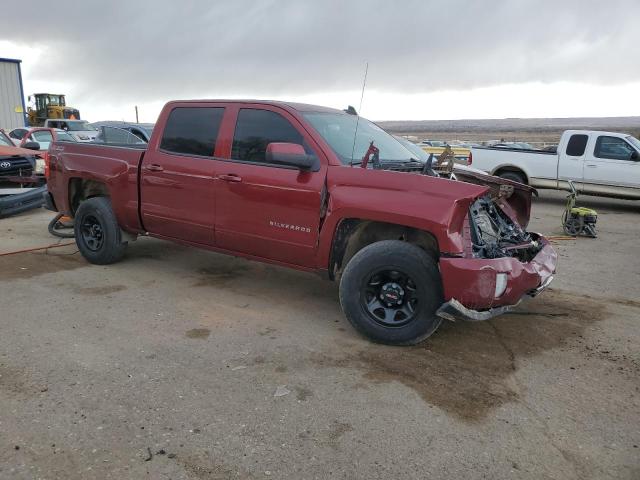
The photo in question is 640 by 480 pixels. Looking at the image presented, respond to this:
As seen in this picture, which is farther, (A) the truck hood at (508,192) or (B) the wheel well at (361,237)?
(A) the truck hood at (508,192)

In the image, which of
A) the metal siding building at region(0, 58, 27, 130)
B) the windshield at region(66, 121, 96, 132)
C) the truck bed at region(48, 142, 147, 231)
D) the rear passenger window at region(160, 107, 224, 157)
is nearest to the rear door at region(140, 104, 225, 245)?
the rear passenger window at region(160, 107, 224, 157)

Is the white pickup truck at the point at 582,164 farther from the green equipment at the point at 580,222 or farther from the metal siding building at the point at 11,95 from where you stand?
the metal siding building at the point at 11,95

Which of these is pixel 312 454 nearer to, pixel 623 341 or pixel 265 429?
pixel 265 429

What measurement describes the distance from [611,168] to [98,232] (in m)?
10.9

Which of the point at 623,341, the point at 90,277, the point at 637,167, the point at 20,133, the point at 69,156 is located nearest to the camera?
the point at 623,341

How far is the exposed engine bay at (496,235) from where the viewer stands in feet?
14.0

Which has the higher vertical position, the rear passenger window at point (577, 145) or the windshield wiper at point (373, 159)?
the windshield wiper at point (373, 159)

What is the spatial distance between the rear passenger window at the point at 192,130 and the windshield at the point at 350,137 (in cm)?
100

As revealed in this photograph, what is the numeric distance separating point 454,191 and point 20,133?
21.8 m

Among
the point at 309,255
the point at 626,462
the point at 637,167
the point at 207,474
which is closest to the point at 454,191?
the point at 309,255

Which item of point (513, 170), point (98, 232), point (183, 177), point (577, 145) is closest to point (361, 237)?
point (183, 177)

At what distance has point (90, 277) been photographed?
227 inches

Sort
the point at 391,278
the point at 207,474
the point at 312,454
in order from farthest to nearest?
the point at 391,278 < the point at 312,454 < the point at 207,474

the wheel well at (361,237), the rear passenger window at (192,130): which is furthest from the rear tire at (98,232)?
the wheel well at (361,237)
